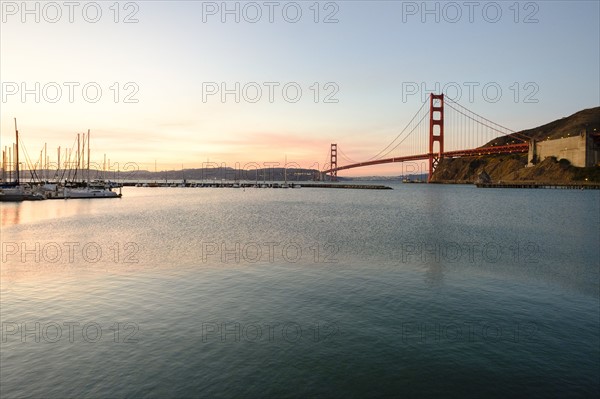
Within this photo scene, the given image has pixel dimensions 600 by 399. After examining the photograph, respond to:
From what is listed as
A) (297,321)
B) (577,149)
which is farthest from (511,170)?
(297,321)

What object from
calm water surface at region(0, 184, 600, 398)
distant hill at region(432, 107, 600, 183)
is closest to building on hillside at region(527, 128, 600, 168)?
distant hill at region(432, 107, 600, 183)

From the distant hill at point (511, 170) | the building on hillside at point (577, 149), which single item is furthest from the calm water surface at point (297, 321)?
the building on hillside at point (577, 149)

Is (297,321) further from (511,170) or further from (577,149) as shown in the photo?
(511,170)

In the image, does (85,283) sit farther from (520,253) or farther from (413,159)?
(413,159)

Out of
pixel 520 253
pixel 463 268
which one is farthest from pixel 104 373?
pixel 520 253

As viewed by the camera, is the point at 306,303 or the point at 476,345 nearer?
the point at 476,345

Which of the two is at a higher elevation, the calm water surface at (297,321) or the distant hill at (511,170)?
the distant hill at (511,170)

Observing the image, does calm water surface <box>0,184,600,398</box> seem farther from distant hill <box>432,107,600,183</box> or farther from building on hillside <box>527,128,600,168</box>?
building on hillside <box>527,128,600,168</box>

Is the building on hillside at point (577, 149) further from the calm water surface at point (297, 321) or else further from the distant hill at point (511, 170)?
the calm water surface at point (297, 321)
